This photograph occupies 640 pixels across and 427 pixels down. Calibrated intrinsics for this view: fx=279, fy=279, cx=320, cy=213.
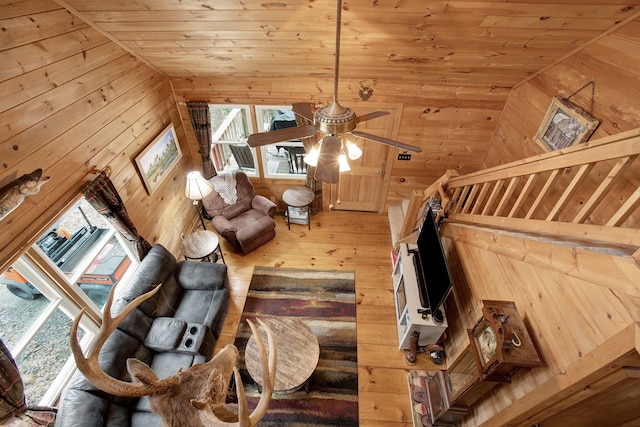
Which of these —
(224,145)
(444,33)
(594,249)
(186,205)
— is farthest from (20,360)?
(444,33)

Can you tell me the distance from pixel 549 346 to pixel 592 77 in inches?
92.3

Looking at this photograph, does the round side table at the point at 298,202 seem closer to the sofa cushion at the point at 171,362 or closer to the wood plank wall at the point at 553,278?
the wood plank wall at the point at 553,278

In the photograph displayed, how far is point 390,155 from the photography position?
14.0 ft

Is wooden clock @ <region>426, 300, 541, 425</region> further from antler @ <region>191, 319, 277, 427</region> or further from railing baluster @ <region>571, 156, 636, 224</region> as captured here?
antler @ <region>191, 319, 277, 427</region>

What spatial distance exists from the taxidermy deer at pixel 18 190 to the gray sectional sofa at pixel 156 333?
48.2 inches

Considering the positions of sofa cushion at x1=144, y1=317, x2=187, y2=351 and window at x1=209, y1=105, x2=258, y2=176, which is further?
window at x1=209, y1=105, x2=258, y2=176

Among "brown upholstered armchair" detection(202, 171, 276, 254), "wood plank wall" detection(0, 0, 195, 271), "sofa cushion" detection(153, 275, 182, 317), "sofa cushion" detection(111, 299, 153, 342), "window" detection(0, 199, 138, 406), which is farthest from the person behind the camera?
"brown upholstered armchair" detection(202, 171, 276, 254)

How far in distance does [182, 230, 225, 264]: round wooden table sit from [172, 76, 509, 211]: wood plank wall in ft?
6.37

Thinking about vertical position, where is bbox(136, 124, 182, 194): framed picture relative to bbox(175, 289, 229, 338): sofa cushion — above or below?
above

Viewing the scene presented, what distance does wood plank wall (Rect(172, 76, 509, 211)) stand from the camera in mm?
3664

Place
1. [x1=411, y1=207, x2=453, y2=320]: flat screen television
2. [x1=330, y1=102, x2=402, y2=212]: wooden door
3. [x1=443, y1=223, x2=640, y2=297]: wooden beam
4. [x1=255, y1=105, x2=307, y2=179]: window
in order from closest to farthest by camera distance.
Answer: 1. [x1=443, y1=223, x2=640, y2=297]: wooden beam
2. [x1=411, y1=207, x2=453, y2=320]: flat screen television
3. [x1=330, y1=102, x2=402, y2=212]: wooden door
4. [x1=255, y1=105, x2=307, y2=179]: window

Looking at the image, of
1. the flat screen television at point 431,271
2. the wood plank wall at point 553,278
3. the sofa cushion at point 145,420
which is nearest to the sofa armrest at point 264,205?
the flat screen television at point 431,271

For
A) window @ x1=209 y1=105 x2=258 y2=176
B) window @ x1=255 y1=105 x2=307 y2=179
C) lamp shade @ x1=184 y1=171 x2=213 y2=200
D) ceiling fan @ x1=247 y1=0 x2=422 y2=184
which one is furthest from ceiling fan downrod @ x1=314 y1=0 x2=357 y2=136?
window @ x1=209 y1=105 x2=258 y2=176

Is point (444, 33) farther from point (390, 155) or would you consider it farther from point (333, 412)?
point (333, 412)
